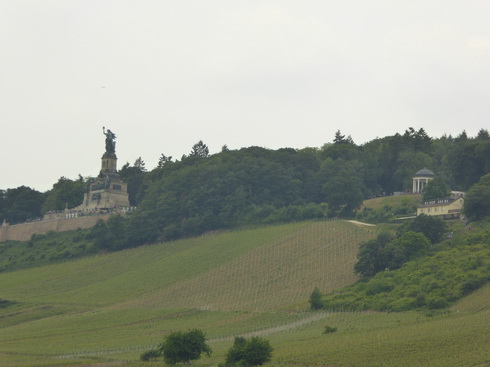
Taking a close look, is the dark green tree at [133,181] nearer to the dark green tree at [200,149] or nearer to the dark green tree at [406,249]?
the dark green tree at [200,149]

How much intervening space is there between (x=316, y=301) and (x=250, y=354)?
28.6 meters

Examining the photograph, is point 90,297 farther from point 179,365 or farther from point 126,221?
point 179,365

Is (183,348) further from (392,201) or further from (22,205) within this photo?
(22,205)

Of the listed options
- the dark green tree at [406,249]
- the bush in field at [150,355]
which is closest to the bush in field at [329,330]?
the bush in field at [150,355]

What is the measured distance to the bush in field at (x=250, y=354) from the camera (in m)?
67.9

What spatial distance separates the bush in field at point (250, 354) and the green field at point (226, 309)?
115 centimetres

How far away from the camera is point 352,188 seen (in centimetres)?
13588

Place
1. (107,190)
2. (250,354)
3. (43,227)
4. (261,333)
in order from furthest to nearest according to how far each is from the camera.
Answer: (107,190) < (43,227) < (261,333) < (250,354)

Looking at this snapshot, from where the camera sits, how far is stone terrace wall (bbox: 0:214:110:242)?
15612 cm

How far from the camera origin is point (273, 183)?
148 meters

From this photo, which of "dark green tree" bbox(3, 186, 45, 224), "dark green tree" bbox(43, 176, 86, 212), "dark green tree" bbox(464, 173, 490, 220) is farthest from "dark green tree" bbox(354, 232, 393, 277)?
"dark green tree" bbox(3, 186, 45, 224)

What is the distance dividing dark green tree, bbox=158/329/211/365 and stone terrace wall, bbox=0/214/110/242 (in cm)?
8357

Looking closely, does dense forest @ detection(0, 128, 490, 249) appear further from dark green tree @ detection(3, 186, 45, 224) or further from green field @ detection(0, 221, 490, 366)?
green field @ detection(0, 221, 490, 366)

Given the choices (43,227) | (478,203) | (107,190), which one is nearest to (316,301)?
(478,203)
